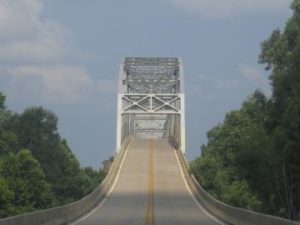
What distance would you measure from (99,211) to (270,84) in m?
13.1

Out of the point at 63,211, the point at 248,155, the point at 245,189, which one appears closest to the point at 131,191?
the point at 245,189

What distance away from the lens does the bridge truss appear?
128 meters

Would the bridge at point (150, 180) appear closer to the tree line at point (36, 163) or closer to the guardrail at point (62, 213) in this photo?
the guardrail at point (62, 213)

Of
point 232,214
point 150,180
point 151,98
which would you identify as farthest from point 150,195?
point 151,98

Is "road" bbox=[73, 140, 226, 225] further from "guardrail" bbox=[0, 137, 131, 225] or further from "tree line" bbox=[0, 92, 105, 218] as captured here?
"tree line" bbox=[0, 92, 105, 218]

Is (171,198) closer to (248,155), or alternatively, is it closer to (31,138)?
(248,155)

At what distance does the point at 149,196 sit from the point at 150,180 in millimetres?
13782

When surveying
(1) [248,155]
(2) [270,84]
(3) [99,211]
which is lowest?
(3) [99,211]

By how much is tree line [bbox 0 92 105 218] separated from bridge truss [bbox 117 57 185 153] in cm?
899

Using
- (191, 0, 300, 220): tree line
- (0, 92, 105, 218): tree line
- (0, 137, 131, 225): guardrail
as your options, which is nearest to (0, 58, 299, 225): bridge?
(0, 137, 131, 225): guardrail

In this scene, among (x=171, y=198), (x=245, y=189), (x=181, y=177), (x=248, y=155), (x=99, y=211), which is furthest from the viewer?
(x=181, y=177)

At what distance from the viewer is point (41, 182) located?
3314 inches

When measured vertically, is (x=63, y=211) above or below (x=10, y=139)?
below

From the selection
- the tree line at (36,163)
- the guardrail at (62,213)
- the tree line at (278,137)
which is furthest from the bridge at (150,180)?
the tree line at (36,163)
